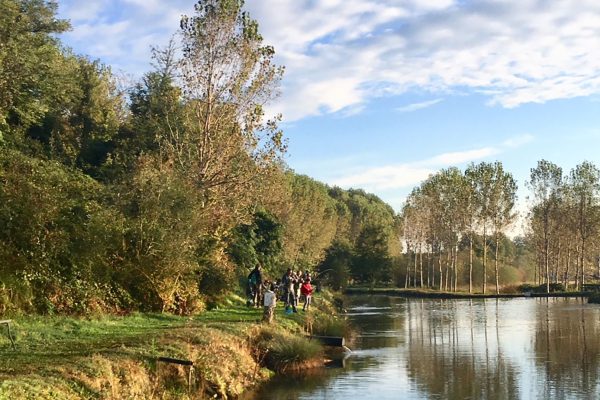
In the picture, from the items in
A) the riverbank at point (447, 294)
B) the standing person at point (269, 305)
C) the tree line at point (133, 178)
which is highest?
the tree line at point (133, 178)

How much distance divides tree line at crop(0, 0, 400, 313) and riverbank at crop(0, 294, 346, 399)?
1.72 m

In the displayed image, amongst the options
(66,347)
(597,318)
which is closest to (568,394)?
(66,347)

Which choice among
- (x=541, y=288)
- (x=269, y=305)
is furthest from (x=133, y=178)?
(x=541, y=288)

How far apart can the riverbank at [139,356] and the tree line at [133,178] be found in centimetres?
172

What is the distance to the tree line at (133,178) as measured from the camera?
2036cm

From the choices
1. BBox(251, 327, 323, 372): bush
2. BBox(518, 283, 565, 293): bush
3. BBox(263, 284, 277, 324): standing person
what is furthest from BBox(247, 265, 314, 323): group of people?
BBox(518, 283, 565, 293): bush

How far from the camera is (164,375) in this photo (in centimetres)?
1505

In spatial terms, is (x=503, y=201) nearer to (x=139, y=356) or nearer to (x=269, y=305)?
(x=269, y=305)

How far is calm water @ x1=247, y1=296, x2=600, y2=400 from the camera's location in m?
18.0

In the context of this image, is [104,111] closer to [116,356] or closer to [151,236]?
[151,236]

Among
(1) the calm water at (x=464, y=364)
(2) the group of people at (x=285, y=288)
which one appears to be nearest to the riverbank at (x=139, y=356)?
(1) the calm water at (x=464, y=364)

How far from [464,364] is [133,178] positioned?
1405 centimetres

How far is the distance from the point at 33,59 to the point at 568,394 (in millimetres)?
33018

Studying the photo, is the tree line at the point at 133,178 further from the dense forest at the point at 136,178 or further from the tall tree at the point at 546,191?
the tall tree at the point at 546,191
